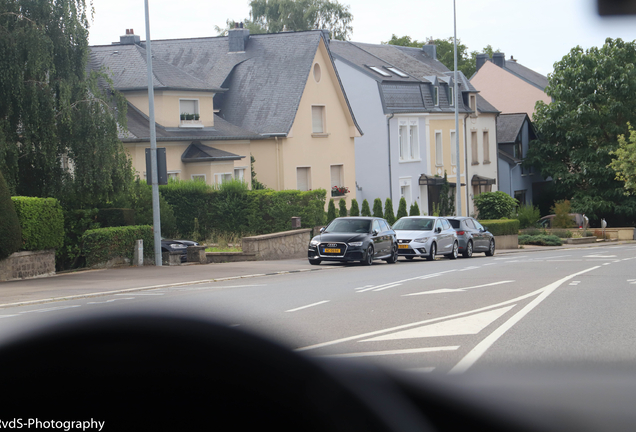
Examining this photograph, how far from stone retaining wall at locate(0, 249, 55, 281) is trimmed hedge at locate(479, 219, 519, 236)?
28.2 meters

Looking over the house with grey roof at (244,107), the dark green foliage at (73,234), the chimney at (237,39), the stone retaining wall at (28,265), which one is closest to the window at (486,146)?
the house with grey roof at (244,107)

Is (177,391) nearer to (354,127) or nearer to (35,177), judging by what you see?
(35,177)

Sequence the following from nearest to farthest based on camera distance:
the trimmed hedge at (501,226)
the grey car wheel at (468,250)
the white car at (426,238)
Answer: the white car at (426,238) → the grey car wheel at (468,250) → the trimmed hedge at (501,226)

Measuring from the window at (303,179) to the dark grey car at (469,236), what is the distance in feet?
35.5

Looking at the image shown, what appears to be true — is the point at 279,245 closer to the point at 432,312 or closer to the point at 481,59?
the point at 432,312

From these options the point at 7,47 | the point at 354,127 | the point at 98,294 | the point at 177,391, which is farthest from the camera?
the point at 354,127

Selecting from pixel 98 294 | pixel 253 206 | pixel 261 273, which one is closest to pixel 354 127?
pixel 253 206

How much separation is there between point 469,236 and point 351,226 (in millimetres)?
7769

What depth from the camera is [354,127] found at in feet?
142

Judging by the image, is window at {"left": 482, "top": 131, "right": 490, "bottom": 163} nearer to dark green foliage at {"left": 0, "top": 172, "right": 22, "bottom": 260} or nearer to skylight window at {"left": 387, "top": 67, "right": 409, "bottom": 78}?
skylight window at {"left": 387, "top": 67, "right": 409, "bottom": 78}

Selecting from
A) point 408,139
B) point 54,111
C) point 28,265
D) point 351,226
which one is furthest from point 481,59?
point 28,265

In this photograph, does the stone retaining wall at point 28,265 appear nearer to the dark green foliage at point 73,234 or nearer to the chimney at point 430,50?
the dark green foliage at point 73,234

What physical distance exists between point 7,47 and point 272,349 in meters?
19.1

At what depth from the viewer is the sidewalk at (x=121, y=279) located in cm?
1470
